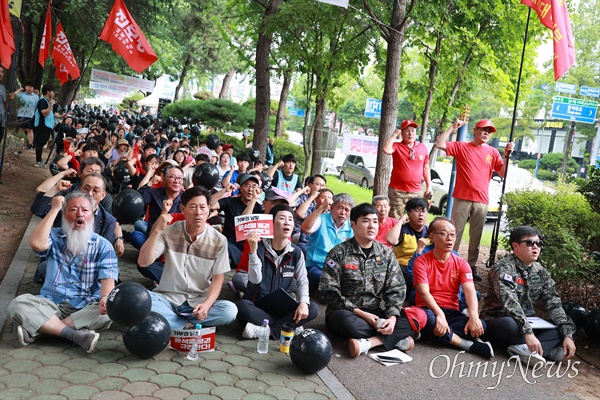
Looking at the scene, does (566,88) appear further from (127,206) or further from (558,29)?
(127,206)

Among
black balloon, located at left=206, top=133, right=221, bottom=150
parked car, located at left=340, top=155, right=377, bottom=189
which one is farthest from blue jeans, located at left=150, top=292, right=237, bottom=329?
parked car, located at left=340, top=155, right=377, bottom=189

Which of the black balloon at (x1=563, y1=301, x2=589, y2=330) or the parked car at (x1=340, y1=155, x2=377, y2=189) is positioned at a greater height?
the black balloon at (x1=563, y1=301, x2=589, y2=330)

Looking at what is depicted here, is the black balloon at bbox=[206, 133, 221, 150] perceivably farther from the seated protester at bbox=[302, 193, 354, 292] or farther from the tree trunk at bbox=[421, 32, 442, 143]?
the seated protester at bbox=[302, 193, 354, 292]

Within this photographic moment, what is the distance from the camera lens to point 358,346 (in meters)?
5.36

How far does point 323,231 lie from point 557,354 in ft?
9.43

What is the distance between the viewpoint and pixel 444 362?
5.49 m

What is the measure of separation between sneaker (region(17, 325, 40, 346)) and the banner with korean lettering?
75.2 inches

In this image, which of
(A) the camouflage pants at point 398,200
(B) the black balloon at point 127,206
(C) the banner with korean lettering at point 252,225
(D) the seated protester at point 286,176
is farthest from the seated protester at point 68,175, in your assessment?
(A) the camouflage pants at point 398,200

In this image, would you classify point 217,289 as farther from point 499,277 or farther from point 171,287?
point 499,277

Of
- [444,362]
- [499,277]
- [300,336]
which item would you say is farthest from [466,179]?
[300,336]

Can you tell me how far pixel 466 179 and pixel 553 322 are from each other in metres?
3.15

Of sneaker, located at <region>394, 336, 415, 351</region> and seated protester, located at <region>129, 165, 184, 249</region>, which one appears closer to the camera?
sneaker, located at <region>394, 336, 415, 351</region>

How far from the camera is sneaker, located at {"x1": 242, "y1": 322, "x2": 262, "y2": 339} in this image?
5.53 metres

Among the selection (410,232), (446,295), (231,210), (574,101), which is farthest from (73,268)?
(574,101)
